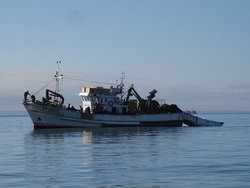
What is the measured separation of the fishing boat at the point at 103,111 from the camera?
2970 inches

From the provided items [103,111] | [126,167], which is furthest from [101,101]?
[126,167]

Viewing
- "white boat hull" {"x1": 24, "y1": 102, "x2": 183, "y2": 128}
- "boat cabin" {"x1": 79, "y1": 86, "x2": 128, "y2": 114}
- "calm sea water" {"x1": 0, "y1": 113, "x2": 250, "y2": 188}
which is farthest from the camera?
"boat cabin" {"x1": 79, "y1": 86, "x2": 128, "y2": 114}

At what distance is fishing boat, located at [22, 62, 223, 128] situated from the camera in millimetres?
75438

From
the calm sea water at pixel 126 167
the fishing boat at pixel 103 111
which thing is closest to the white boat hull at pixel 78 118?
the fishing boat at pixel 103 111

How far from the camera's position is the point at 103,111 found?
78125mm

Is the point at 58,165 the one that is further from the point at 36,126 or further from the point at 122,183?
the point at 36,126

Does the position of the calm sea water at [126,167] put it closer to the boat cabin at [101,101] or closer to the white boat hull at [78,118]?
the white boat hull at [78,118]

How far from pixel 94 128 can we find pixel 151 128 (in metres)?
8.62

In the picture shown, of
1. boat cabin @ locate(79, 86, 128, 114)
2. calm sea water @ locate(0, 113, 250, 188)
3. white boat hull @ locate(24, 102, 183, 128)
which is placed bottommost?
calm sea water @ locate(0, 113, 250, 188)

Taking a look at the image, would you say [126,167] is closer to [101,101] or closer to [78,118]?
[78,118]

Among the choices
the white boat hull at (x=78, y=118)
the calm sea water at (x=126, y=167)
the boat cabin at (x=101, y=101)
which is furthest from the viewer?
the boat cabin at (x=101, y=101)

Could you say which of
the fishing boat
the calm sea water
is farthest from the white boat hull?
the calm sea water

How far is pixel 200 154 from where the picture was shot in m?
37.7

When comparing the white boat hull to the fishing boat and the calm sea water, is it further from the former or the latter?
the calm sea water
